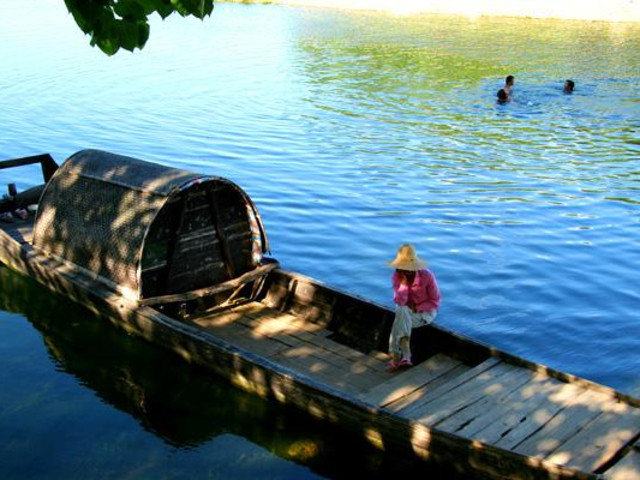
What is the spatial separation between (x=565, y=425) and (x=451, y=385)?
1.40 m

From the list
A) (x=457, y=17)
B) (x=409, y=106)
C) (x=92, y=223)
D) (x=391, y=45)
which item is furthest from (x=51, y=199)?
(x=457, y=17)

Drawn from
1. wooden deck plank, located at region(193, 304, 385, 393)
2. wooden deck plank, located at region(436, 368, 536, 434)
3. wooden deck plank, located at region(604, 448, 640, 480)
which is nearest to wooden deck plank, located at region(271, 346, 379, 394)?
wooden deck plank, located at region(193, 304, 385, 393)

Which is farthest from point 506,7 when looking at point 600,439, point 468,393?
point 600,439

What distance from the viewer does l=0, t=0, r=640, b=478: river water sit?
9.66 m

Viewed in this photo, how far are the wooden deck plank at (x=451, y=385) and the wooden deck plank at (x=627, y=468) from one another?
211 centimetres

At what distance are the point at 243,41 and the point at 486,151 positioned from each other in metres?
25.4

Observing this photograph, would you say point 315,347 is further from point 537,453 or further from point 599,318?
point 599,318

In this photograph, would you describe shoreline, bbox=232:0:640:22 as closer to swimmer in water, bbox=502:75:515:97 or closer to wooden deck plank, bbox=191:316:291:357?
swimmer in water, bbox=502:75:515:97

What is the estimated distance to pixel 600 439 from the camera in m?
7.97

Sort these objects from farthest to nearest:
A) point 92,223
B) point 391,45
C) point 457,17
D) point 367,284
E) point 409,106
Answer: point 457,17, point 391,45, point 409,106, point 367,284, point 92,223

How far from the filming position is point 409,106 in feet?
94.3

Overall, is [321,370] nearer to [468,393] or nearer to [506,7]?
[468,393]

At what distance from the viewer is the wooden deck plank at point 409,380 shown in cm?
927

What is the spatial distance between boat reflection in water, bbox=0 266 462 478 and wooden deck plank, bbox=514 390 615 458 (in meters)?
0.92
